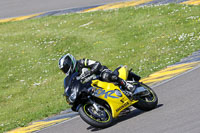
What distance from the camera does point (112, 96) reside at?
7996 millimetres

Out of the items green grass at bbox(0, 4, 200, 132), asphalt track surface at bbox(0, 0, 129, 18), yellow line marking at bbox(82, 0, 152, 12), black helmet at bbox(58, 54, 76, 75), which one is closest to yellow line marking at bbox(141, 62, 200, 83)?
green grass at bbox(0, 4, 200, 132)

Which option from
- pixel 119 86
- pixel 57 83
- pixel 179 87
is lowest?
pixel 57 83

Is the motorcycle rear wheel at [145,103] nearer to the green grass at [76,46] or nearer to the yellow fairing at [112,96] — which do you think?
the yellow fairing at [112,96]

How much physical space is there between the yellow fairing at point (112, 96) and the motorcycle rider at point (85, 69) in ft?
0.48

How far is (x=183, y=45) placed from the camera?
15398 mm

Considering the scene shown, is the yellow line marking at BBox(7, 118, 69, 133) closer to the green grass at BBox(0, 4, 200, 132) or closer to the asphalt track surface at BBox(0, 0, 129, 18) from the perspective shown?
the green grass at BBox(0, 4, 200, 132)

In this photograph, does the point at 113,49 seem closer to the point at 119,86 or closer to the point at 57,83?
the point at 57,83

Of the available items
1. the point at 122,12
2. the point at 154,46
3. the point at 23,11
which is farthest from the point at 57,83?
the point at 23,11

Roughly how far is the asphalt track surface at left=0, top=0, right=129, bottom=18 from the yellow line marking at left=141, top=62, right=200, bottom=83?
12.6 metres

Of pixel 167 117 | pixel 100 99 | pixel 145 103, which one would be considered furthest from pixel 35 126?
pixel 167 117

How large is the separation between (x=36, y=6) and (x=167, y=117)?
19682 millimetres

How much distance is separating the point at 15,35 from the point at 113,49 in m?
7.29

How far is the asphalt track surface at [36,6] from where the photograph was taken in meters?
24.8

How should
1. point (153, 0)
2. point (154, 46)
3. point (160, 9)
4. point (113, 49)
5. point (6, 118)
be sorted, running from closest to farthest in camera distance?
point (6, 118), point (154, 46), point (113, 49), point (160, 9), point (153, 0)
